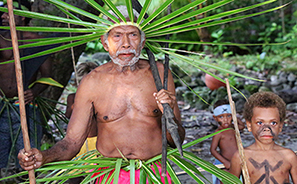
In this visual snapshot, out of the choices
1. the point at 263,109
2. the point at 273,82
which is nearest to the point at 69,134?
the point at 263,109

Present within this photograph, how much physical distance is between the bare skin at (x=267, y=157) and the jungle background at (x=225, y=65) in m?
1.29

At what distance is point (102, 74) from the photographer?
1.95 meters

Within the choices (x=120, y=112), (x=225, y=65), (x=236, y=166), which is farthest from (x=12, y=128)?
(x=225, y=65)

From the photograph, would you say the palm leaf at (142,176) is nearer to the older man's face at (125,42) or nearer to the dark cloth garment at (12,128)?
the older man's face at (125,42)

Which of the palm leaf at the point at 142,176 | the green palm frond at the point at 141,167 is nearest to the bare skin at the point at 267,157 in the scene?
the green palm frond at the point at 141,167

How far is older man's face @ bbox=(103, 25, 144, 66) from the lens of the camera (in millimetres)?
1745

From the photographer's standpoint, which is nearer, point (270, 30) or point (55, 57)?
point (55, 57)

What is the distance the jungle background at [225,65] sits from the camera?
377cm

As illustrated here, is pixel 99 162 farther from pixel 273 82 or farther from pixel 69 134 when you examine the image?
pixel 273 82

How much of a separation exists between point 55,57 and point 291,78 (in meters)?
5.77

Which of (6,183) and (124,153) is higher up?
(124,153)

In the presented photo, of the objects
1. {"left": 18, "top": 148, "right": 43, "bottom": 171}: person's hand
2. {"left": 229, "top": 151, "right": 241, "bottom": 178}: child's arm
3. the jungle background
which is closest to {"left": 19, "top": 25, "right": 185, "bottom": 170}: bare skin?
{"left": 18, "top": 148, "right": 43, "bottom": 171}: person's hand

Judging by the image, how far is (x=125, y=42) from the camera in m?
1.74

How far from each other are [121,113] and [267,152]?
3.19ft
